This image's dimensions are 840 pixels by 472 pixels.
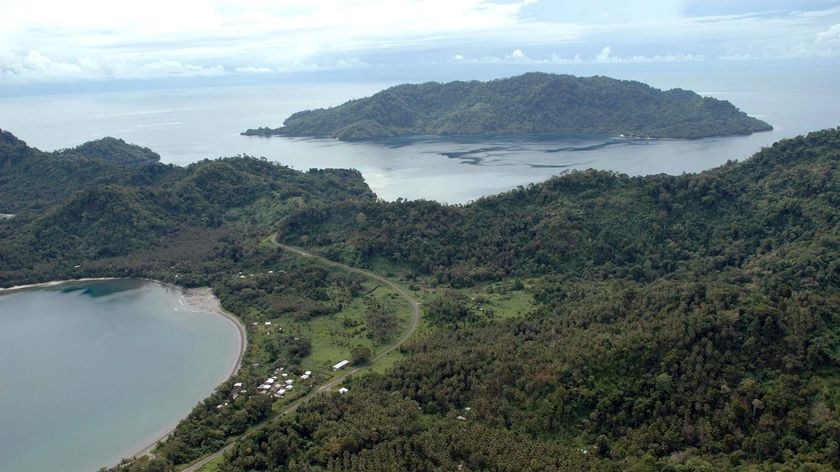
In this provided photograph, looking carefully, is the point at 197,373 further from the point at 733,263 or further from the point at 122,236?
the point at 733,263

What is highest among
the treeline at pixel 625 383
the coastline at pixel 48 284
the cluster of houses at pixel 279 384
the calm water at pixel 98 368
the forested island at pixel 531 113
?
the forested island at pixel 531 113

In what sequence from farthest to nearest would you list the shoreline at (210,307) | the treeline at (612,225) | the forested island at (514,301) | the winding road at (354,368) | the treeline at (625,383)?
the treeline at (612,225) < the shoreline at (210,307) < the winding road at (354,368) < the forested island at (514,301) < the treeline at (625,383)

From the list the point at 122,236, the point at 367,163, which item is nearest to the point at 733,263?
the point at 122,236

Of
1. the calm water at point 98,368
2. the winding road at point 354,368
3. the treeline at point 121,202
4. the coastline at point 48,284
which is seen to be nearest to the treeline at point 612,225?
the winding road at point 354,368

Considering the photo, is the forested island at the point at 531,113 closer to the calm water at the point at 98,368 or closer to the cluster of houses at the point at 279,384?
the calm water at the point at 98,368

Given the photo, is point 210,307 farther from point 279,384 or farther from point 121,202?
point 121,202
